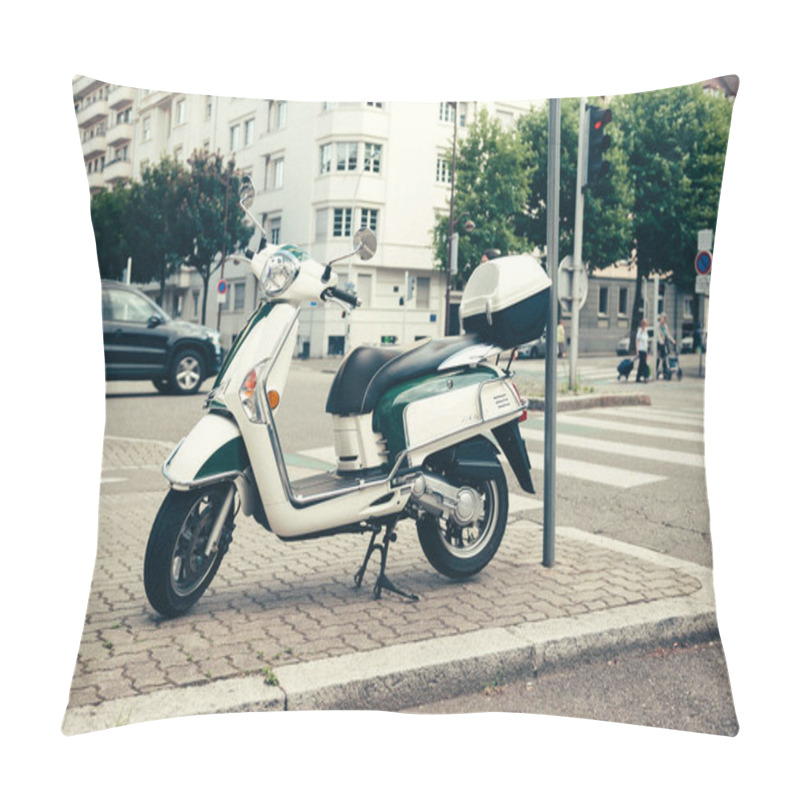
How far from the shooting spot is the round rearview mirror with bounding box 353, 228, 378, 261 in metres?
2.94

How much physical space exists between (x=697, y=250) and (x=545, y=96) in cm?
81

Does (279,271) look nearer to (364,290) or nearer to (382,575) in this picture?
(364,290)

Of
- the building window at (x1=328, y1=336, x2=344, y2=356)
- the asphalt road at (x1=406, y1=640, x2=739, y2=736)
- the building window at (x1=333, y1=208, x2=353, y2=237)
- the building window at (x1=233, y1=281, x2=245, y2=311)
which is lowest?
the asphalt road at (x1=406, y1=640, x2=739, y2=736)

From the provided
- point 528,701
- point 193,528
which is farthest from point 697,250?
point 193,528

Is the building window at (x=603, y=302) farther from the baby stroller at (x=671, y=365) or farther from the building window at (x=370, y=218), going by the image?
the building window at (x=370, y=218)

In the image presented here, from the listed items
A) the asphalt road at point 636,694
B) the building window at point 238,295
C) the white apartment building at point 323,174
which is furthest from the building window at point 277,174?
the asphalt road at point 636,694

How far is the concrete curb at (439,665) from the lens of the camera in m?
2.44

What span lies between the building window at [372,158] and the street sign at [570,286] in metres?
0.83

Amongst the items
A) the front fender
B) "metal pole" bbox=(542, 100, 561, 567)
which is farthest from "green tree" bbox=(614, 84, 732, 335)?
the front fender

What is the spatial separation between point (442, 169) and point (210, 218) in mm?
852

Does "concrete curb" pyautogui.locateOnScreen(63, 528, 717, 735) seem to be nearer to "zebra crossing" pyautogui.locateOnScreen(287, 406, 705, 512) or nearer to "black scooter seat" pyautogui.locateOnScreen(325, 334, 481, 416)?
"zebra crossing" pyautogui.locateOnScreen(287, 406, 705, 512)

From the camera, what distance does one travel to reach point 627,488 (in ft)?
10.4

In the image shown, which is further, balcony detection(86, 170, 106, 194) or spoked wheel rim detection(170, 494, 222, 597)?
balcony detection(86, 170, 106, 194)

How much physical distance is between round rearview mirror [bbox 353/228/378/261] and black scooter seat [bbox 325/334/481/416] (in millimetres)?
317
